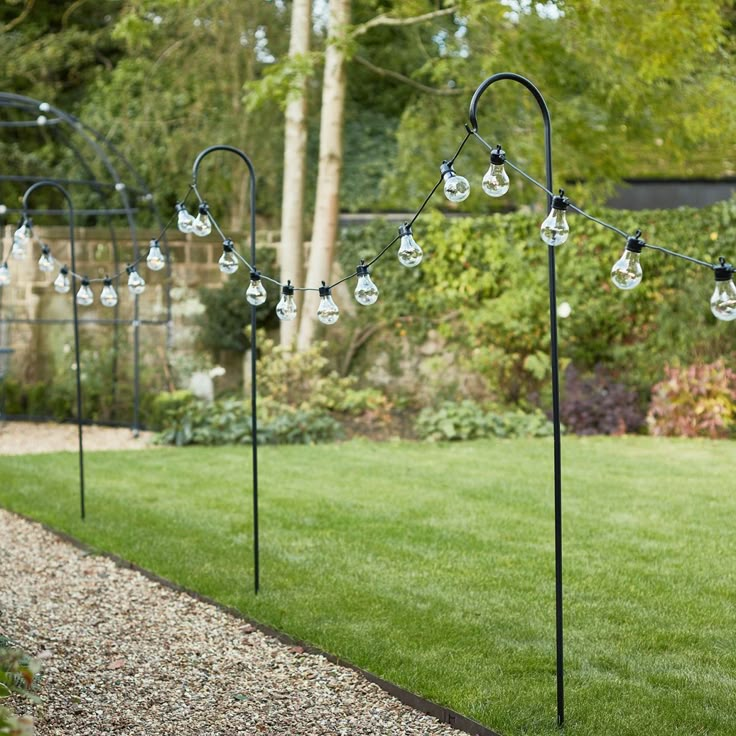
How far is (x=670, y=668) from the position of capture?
382 cm

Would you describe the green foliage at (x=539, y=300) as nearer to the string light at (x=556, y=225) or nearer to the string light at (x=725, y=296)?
the string light at (x=556, y=225)

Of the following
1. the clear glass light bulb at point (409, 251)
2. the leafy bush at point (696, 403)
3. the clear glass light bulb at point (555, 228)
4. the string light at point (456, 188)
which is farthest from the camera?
the leafy bush at point (696, 403)

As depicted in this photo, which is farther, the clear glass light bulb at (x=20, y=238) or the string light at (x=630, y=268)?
the clear glass light bulb at (x=20, y=238)

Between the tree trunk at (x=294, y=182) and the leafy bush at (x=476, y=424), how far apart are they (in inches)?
76.3

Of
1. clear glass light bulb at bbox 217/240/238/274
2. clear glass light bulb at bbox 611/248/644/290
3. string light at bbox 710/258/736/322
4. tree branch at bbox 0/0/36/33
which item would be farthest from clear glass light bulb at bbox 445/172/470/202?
tree branch at bbox 0/0/36/33

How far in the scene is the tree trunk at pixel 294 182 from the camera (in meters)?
11.0

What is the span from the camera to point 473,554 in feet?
18.1

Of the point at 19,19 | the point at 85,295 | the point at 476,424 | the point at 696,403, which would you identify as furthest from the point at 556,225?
the point at 19,19

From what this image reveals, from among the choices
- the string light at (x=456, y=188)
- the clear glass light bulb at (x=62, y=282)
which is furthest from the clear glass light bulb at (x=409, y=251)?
the clear glass light bulb at (x=62, y=282)

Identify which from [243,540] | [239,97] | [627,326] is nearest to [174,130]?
[239,97]

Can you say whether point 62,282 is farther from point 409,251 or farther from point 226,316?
point 226,316

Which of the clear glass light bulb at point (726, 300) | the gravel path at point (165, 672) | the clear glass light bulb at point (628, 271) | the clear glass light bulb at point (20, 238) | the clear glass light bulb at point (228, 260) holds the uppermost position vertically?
the clear glass light bulb at point (20, 238)

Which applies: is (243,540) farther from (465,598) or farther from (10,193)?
(10,193)

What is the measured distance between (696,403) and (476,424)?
2.00m
